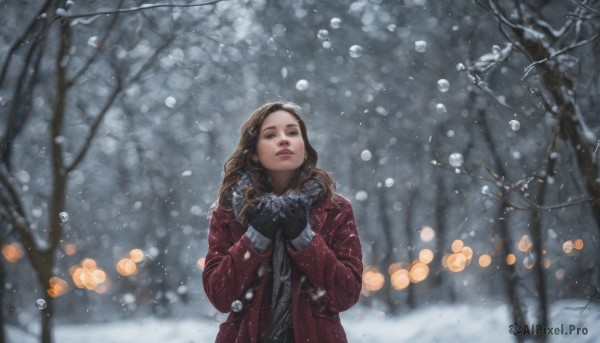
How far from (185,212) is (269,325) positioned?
11279 mm

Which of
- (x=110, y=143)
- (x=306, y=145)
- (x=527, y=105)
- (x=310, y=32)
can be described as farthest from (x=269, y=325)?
(x=110, y=143)

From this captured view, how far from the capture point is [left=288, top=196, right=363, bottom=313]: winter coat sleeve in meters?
2.40

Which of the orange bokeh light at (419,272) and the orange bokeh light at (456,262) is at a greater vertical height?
the orange bokeh light at (456,262)

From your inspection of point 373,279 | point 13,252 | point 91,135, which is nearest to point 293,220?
point 91,135

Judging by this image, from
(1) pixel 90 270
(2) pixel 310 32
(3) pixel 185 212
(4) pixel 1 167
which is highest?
(2) pixel 310 32

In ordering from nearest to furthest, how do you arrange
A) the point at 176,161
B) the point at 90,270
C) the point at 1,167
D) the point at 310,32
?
1. the point at 1,167
2. the point at 310,32
3. the point at 176,161
4. the point at 90,270

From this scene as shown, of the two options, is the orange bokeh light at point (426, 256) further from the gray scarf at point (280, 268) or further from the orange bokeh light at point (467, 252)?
the gray scarf at point (280, 268)

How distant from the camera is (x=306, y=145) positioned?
9.53ft

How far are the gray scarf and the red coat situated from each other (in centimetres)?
4

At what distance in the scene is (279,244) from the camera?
2496 mm

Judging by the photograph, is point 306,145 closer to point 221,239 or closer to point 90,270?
point 221,239

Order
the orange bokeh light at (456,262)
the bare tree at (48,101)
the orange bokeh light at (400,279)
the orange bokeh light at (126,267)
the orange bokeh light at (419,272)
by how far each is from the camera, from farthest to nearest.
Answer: the orange bokeh light at (126,267) < the orange bokeh light at (400,279) < the orange bokeh light at (419,272) < the orange bokeh light at (456,262) < the bare tree at (48,101)

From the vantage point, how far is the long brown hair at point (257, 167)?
2680 mm

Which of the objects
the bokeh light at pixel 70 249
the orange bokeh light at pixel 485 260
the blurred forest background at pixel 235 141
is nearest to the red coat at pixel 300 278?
the blurred forest background at pixel 235 141
